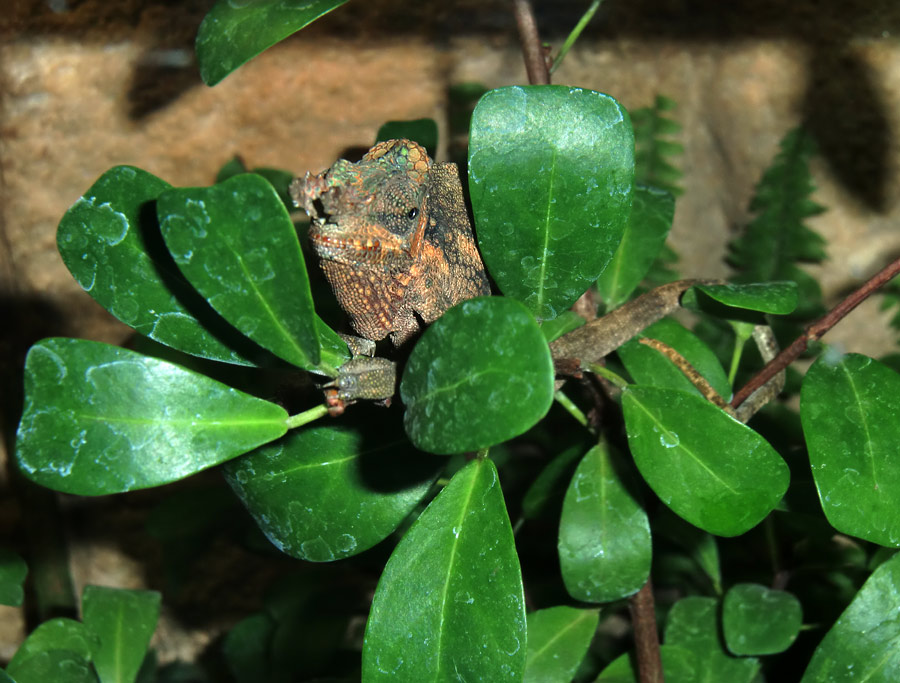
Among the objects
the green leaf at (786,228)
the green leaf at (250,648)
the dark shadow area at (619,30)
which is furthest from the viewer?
Result: the green leaf at (786,228)

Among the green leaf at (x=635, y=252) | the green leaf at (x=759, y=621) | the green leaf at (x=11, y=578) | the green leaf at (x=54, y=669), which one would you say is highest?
the green leaf at (x=635, y=252)

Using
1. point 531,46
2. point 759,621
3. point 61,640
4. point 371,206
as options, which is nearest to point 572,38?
point 531,46

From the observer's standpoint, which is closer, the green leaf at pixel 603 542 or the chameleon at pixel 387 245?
the chameleon at pixel 387 245

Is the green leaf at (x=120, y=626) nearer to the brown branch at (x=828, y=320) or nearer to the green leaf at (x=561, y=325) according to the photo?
the green leaf at (x=561, y=325)

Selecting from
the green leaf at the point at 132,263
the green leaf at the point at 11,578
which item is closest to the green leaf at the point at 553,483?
the green leaf at the point at 132,263

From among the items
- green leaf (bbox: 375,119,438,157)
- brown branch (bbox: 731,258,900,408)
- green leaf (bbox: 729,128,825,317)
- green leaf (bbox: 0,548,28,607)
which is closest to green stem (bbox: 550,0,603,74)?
green leaf (bbox: 375,119,438,157)

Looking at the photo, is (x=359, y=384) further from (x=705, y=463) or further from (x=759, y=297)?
(x=759, y=297)

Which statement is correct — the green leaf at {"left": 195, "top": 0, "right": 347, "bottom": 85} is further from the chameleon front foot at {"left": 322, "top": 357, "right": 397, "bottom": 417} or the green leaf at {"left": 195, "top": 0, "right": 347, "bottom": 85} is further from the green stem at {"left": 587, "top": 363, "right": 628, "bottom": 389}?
the green stem at {"left": 587, "top": 363, "right": 628, "bottom": 389}
